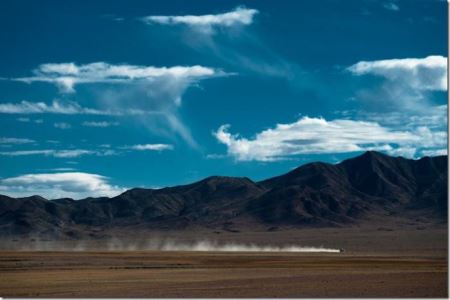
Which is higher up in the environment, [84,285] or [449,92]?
[449,92]

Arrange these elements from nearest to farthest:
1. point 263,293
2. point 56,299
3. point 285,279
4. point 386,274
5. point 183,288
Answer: point 56,299 < point 263,293 < point 183,288 < point 285,279 < point 386,274

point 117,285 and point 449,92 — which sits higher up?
point 449,92

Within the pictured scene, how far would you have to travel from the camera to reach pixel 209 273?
54.6 meters

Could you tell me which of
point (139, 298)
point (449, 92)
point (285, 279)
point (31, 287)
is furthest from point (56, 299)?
point (449, 92)

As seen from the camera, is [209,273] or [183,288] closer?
[183,288]

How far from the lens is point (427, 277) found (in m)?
48.0

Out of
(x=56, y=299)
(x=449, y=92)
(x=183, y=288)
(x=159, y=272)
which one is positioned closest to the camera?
(x=449, y=92)

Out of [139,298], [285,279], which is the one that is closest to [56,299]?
[139,298]

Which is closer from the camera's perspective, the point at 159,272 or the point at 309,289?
the point at 309,289

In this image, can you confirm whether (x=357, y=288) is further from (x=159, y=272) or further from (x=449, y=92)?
(x=159, y=272)

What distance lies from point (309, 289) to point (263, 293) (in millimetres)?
3388

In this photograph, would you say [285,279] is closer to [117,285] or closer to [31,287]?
[117,285]

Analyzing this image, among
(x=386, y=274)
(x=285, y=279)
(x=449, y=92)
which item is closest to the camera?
(x=449, y=92)

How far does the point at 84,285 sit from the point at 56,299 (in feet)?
27.0
